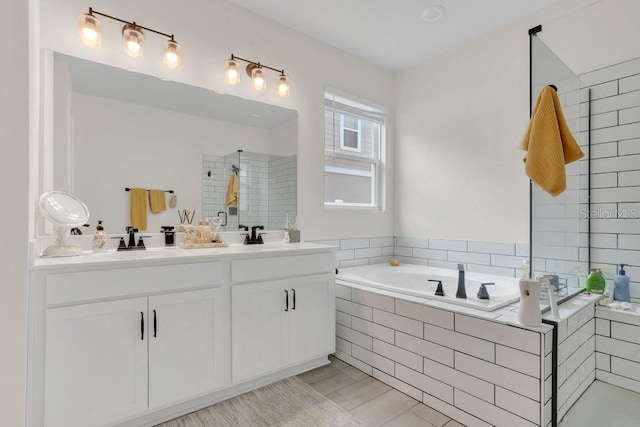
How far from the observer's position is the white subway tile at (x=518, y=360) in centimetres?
140

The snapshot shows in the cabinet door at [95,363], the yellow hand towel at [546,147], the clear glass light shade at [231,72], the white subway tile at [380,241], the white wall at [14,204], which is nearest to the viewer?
the white wall at [14,204]

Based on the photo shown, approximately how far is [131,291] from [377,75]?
9.75 ft

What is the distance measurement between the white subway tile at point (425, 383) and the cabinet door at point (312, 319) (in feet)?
1.70

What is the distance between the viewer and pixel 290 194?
8.67 feet

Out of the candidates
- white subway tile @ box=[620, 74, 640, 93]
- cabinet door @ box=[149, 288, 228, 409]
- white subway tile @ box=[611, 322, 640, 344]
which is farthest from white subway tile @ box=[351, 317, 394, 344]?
white subway tile @ box=[620, 74, 640, 93]

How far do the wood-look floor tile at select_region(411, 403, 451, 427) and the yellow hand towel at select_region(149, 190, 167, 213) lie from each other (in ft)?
6.42

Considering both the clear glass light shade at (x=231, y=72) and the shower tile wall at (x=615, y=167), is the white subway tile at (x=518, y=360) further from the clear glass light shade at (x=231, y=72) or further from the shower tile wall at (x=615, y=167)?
→ the clear glass light shade at (x=231, y=72)

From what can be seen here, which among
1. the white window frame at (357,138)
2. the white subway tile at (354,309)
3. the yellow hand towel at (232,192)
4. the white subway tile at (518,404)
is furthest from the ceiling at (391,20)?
the white subway tile at (518,404)

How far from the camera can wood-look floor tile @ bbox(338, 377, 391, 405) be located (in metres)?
1.87

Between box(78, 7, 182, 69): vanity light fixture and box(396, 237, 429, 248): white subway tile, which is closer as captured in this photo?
box(78, 7, 182, 69): vanity light fixture

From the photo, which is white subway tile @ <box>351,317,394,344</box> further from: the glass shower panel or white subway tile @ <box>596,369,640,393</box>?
white subway tile @ <box>596,369,640,393</box>

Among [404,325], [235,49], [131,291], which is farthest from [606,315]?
[235,49]

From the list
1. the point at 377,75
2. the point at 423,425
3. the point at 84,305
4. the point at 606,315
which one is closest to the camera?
the point at 84,305

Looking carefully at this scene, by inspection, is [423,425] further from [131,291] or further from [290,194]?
[290,194]
